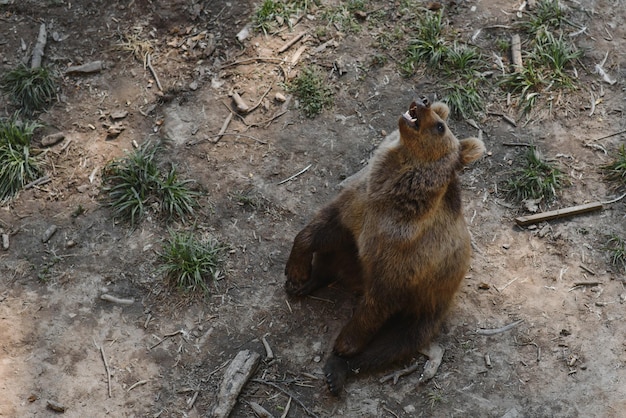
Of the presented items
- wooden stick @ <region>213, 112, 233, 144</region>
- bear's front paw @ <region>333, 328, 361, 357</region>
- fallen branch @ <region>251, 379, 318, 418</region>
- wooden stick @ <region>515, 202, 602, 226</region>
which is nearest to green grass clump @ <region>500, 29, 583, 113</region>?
wooden stick @ <region>515, 202, 602, 226</region>

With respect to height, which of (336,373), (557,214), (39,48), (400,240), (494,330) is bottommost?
(494,330)

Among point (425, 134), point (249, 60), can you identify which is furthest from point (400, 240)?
point (249, 60)

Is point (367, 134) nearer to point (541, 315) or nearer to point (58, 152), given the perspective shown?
point (541, 315)

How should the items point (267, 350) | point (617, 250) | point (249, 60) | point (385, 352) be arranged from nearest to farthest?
point (385, 352) → point (267, 350) → point (617, 250) → point (249, 60)

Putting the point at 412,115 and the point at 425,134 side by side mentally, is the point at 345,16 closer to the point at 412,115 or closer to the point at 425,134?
the point at 412,115

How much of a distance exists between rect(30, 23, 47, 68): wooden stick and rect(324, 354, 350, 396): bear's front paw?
13.7 ft

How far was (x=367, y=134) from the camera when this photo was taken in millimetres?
7395

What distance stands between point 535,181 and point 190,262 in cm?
309

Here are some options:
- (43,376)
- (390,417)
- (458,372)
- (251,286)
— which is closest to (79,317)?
(43,376)

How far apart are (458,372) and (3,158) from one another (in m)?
4.32

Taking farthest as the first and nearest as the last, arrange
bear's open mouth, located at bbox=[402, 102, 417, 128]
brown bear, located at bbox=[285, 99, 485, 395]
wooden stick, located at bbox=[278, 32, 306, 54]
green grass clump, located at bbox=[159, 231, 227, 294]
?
wooden stick, located at bbox=[278, 32, 306, 54], green grass clump, located at bbox=[159, 231, 227, 294], brown bear, located at bbox=[285, 99, 485, 395], bear's open mouth, located at bbox=[402, 102, 417, 128]

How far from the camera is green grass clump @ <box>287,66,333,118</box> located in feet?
24.6

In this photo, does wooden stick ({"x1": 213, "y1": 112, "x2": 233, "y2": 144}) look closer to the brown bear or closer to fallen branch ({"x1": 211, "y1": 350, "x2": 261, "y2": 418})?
the brown bear

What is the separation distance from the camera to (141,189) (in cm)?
690
